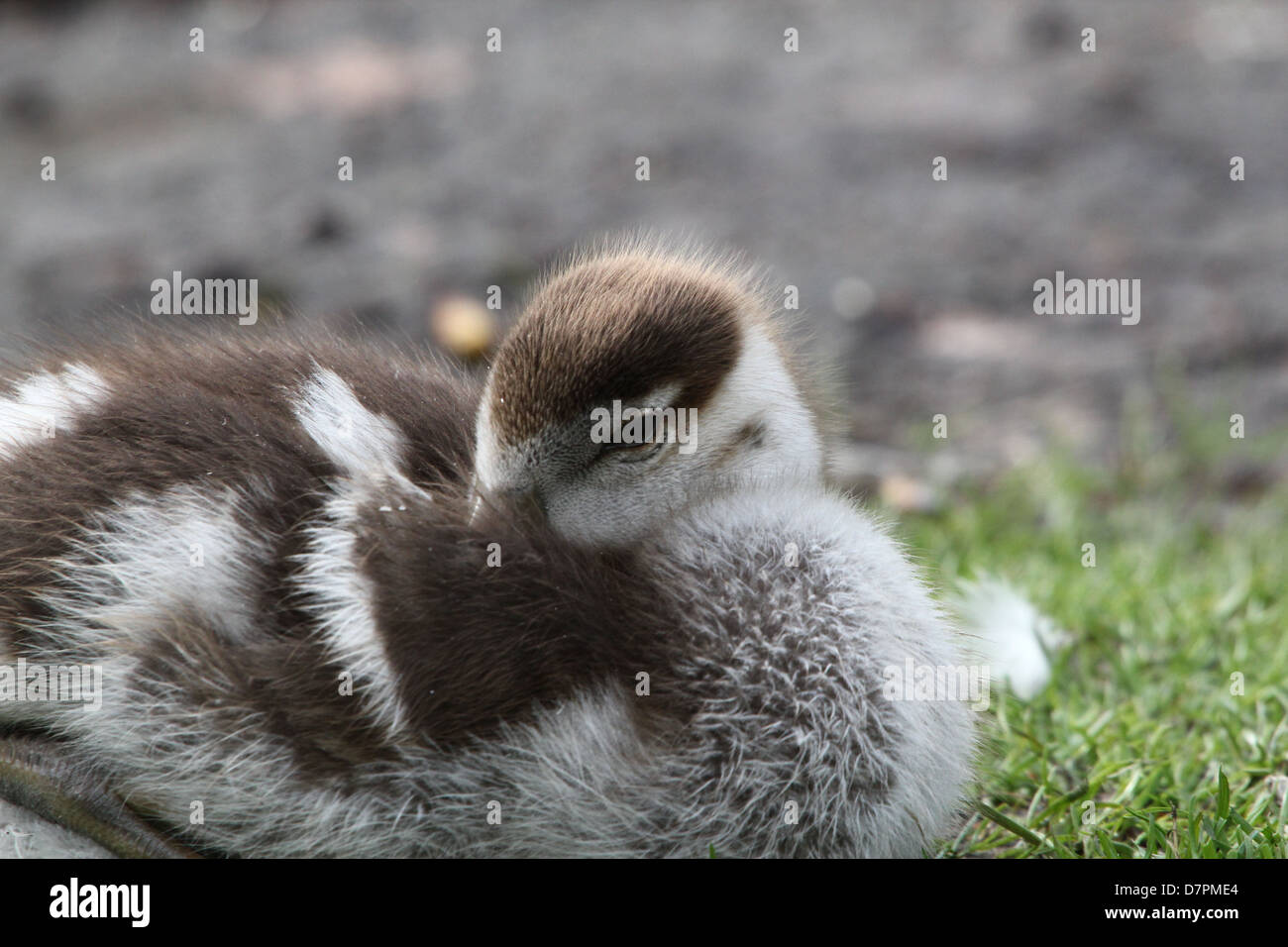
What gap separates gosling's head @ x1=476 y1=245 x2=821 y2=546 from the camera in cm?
257

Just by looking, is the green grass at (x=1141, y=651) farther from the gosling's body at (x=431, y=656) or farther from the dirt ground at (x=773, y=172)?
the gosling's body at (x=431, y=656)

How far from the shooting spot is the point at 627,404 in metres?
2.60

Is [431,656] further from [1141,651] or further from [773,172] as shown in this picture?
[773,172]

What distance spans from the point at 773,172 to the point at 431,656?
5619 millimetres

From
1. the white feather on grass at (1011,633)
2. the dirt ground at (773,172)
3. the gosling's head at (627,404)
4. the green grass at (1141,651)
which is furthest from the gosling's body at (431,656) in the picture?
the dirt ground at (773,172)

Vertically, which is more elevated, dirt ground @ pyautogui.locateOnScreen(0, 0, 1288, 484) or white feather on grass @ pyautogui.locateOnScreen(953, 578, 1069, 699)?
dirt ground @ pyautogui.locateOnScreen(0, 0, 1288, 484)

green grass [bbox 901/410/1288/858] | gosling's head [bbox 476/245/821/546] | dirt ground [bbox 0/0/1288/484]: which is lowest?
green grass [bbox 901/410/1288/858]

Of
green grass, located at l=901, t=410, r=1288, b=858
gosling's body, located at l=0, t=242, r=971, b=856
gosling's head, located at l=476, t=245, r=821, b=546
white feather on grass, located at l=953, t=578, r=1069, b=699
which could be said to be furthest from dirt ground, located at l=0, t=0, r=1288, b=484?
gosling's body, located at l=0, t=242, r=971, b=856

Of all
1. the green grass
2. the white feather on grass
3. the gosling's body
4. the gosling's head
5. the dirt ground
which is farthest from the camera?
the dirt ground

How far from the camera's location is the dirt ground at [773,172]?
6.16m

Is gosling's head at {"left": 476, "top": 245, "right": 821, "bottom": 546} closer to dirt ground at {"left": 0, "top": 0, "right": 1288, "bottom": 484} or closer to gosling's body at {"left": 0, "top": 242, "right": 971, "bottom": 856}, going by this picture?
gosling's body at {"left": 0, "top": 242, "right": 971, "bottom": 856}

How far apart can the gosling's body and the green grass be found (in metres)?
0.48

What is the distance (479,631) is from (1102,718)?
171 centimetres
